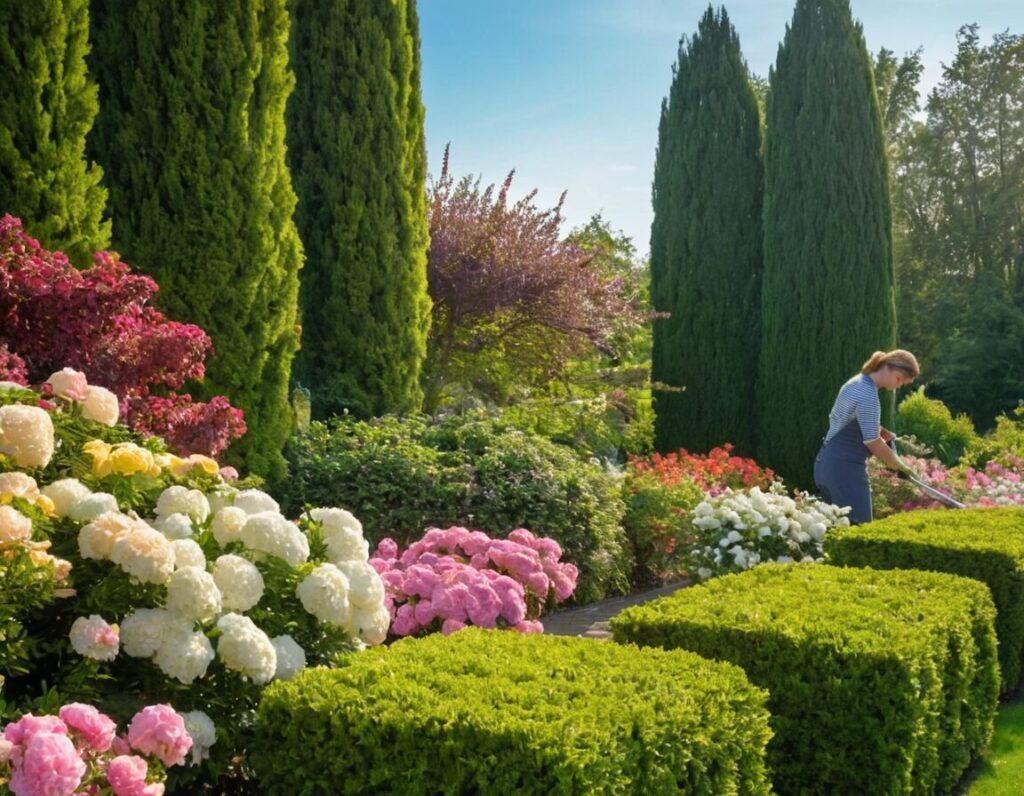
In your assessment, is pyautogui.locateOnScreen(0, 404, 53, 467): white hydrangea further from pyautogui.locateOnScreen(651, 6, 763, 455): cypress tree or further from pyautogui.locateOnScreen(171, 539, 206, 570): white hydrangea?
pyautogui.locateOnScreen(651, 6, 763, 455): cypress tree

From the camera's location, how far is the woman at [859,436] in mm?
7047

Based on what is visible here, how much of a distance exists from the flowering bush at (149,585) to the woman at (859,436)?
4754mm

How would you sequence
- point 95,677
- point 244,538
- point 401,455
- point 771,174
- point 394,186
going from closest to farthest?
point 95,677, point 244,538, point 401,455, point 394,186, point 771,174

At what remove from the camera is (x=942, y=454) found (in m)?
16.1

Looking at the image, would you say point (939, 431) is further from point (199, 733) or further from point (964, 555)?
point (199, 733)

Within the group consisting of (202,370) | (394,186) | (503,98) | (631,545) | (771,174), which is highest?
(771,174)

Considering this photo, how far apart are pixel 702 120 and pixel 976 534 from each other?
10.1 m

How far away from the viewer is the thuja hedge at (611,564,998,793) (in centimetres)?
348

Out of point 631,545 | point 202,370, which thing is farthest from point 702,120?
point 202,370

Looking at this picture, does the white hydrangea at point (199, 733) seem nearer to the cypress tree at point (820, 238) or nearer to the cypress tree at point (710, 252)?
the cypress tree at point (820, 238)

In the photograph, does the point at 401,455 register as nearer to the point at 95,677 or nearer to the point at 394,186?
the point at 394,186

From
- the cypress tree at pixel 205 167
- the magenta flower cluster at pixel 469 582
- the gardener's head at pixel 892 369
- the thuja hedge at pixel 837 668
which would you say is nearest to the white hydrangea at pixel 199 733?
the magenta flower cluster at pixel 469 582

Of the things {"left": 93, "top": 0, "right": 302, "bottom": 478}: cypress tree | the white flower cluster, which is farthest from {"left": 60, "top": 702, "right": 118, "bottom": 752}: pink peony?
the white flower cluster

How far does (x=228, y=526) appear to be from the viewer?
3.05m
